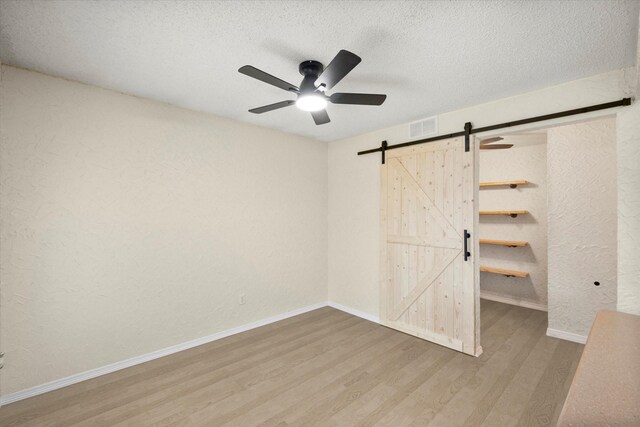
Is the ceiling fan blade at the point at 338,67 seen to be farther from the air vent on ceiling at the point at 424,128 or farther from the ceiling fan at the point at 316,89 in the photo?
the air vent on ceiling at the point at 424,128

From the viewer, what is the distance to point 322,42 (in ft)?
6.13

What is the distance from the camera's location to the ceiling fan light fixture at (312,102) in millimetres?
2068

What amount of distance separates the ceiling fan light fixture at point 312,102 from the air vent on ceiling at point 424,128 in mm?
1721

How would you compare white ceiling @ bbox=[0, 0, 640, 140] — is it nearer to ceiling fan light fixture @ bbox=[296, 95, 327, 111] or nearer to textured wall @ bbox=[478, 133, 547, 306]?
ceiling fan light fixture @ bbox=[296, 95, 327, 111]

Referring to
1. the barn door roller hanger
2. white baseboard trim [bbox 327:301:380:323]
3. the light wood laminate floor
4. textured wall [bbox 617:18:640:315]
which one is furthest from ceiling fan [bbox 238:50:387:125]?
white baseboard trim [bbox 327:301:380:323]

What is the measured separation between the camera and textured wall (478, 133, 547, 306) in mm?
4277

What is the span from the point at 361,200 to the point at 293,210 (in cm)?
101

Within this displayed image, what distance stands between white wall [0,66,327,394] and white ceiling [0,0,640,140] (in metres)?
0.40

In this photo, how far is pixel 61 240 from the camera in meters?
2.39

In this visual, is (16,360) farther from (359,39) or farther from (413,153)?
(413,153)

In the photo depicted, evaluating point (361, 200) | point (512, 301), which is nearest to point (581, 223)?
point (512, 301)

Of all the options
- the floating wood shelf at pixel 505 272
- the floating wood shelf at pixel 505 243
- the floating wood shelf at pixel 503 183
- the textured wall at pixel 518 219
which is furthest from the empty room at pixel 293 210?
the floating wood shelf at pixel 505 243

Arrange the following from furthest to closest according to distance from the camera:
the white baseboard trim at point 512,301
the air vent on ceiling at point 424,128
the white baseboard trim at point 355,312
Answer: the white baseboard trim at point 512,301 < the white baseboard trim at point 355,312 < the air vent on ceiling at point 424,128

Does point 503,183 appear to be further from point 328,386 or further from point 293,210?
point 328,386
